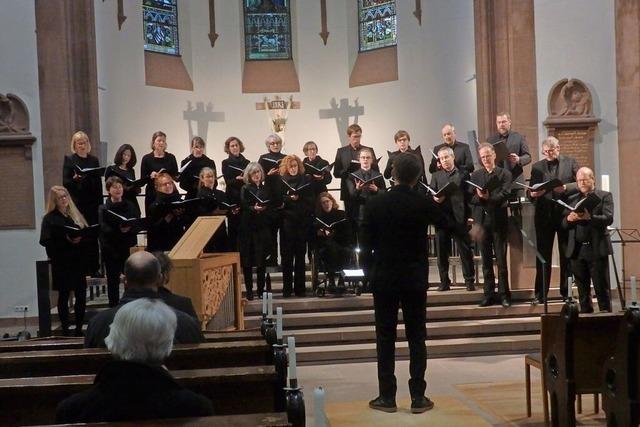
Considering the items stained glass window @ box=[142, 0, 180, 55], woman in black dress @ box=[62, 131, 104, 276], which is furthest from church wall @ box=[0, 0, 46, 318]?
stained glass window @ box=[142, 0, 180, 55]

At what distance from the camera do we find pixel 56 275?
339 inches

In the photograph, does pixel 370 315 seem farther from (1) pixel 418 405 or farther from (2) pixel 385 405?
(1) pixel 418 405

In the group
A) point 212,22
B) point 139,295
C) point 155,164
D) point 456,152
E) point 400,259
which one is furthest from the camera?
point 212,22

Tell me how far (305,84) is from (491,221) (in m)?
9.83

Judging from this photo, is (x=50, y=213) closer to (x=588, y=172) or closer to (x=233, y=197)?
(x=233, y=197)

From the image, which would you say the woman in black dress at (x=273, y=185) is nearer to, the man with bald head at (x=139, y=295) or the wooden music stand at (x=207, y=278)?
the wooden music stand at (x=207, y=278)

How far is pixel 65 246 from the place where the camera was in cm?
855

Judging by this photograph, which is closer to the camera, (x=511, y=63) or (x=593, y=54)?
(x=593, y=54)

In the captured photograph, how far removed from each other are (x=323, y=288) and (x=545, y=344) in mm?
5080

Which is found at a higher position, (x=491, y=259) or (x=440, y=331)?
(x=491, y=259)

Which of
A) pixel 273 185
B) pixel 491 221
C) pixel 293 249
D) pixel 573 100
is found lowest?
pixel 293 249

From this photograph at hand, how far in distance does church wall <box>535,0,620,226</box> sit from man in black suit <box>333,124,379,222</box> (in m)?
3.72

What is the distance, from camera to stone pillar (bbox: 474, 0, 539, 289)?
12641 millimetres

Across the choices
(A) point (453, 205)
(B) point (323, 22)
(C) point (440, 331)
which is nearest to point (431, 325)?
(C) point (440, 331)
